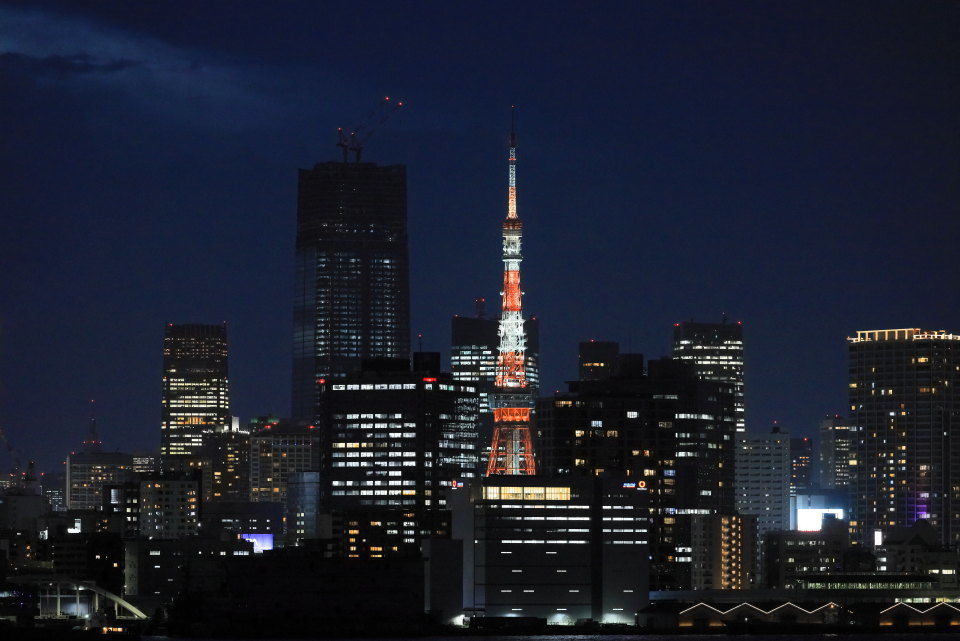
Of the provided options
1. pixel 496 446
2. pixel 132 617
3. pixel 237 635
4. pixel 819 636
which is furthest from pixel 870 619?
pixel 132 617

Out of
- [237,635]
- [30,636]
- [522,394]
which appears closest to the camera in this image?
[30,636]

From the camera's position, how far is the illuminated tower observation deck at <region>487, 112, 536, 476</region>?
178m

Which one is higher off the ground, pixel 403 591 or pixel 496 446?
pixel 496 446

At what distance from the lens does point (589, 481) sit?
166250 mm

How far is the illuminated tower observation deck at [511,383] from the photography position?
178125mm

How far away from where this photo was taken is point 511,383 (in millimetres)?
177250

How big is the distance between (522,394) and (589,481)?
15160 mm

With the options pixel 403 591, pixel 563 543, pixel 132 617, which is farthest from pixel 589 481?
pixel 132 617

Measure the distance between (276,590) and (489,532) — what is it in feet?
56.0

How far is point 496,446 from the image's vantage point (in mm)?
182875

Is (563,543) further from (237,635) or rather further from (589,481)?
(237,635)

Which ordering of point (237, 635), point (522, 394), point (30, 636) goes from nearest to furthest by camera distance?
point (30, 636), point (237, 635), point (522, 394)

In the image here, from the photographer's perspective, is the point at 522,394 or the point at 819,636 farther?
the point at 522,394

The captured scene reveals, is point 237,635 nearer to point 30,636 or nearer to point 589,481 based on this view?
point 30,636
